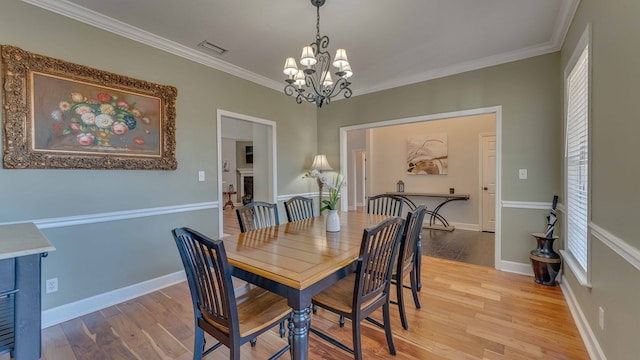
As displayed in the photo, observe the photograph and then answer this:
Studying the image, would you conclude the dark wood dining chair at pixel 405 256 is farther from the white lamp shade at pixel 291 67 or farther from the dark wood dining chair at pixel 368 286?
the white lamp shade at pixel 291 67

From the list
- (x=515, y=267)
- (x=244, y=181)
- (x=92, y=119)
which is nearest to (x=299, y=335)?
(x=92, y=119)

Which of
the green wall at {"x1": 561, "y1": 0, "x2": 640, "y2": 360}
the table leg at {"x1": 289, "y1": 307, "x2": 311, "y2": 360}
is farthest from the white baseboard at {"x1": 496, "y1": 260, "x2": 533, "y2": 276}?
the table leg at {"x1": 289, "y1": 307, "x2": 311, "y2": 360}

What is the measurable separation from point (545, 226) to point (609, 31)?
2327 millimetres

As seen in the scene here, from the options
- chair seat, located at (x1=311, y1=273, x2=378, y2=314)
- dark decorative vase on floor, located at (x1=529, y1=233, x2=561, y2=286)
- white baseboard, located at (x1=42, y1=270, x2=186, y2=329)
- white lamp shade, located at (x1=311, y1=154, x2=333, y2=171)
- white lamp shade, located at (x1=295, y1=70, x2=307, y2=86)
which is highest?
white lamp shade, located at (x1=295, y1=70, x2=307, y2=86)

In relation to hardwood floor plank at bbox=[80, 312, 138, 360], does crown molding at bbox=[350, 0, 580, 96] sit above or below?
above

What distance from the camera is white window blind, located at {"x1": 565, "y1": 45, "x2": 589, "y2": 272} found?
2070mm

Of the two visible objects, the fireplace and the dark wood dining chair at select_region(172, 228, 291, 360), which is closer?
the dark wood dining chair at select_region(172, 228, 291, 360)

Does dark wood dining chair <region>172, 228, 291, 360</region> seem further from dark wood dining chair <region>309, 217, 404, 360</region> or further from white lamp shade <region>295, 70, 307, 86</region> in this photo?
white lamp shade <region>295, 70, 307, 86</region>

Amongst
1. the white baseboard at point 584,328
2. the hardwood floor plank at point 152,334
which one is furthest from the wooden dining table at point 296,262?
the white baseboard at point 584,328

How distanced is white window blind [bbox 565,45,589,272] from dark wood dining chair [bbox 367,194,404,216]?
1.46 m

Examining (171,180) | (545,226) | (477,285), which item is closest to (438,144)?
(545,226)

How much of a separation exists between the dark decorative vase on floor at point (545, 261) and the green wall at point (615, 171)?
3.42ft

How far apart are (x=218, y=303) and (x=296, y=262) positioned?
442mm

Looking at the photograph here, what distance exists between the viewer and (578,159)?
2.31 metres
